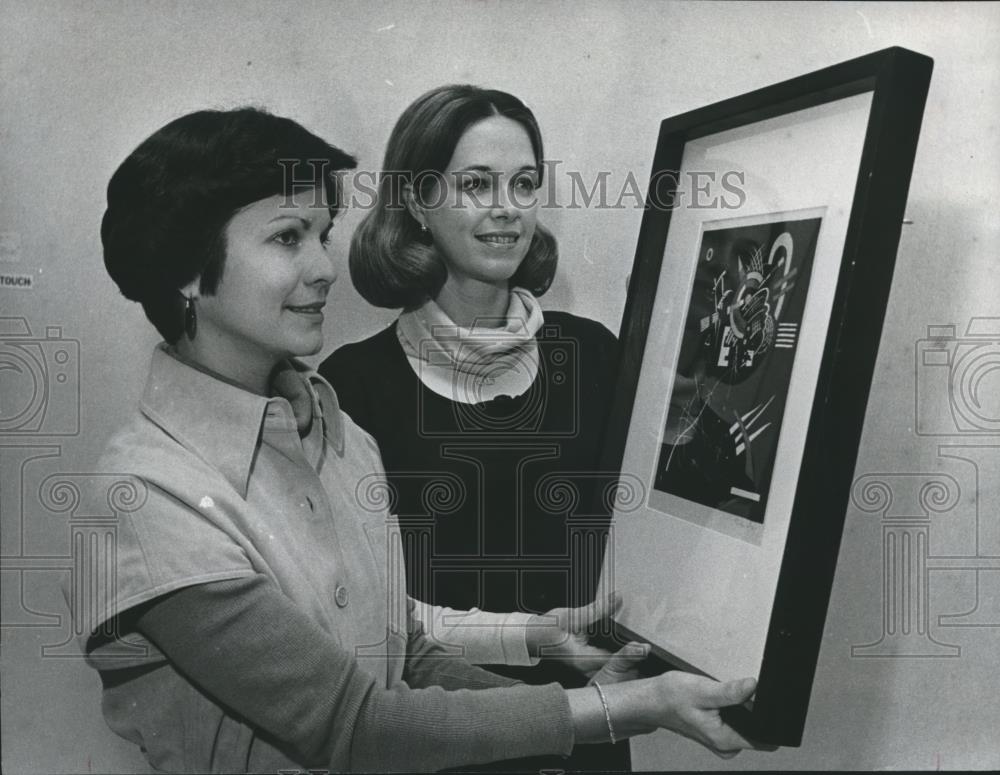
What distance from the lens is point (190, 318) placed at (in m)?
1.44

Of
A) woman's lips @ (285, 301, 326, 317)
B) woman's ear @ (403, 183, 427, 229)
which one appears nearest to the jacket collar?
woman's lips @ (285, 301, 326, 317)

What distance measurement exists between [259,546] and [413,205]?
57cm

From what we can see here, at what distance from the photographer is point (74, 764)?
5.16ft

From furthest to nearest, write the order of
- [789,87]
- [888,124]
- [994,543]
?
[994,543], [789,87], [888,124]

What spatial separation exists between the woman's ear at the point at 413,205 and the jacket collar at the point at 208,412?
0.34m

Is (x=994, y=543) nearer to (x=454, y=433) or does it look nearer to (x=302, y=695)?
(x=454, y=433)

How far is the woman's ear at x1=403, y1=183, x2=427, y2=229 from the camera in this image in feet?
4.89

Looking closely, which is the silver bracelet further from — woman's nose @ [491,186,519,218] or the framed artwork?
woman's nose @ [491,186,519,218]

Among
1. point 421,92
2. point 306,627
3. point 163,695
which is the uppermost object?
point 421,92

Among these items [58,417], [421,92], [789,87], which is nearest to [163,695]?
[58,417]

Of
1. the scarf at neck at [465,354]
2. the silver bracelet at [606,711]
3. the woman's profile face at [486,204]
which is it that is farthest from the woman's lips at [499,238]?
the silver bracelet at [606,711]

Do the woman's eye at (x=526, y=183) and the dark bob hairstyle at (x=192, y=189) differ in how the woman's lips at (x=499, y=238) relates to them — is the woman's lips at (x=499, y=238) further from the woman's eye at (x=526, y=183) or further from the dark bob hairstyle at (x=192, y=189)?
the dark bob hairstyle at (x=192, y=189)

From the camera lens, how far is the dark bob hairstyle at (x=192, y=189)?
4.62 ft

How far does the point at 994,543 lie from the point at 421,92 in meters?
1.26
